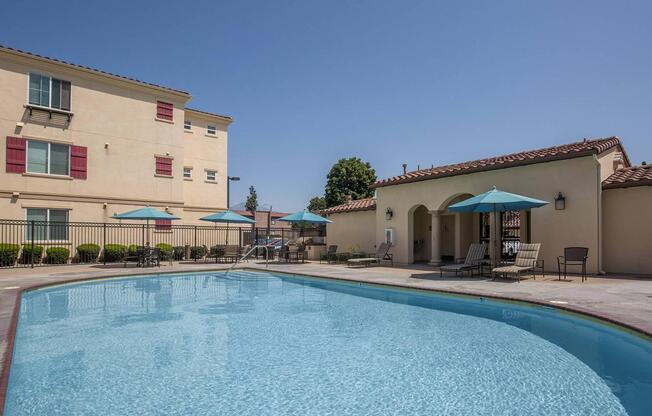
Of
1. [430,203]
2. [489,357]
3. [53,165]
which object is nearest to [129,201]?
[53,165]

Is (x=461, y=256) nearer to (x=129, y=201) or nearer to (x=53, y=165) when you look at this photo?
(x=129, y=201)

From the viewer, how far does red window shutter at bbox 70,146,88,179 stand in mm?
18703

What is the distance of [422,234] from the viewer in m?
19.9

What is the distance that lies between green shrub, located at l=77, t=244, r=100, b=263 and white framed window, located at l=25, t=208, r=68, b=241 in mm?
1014

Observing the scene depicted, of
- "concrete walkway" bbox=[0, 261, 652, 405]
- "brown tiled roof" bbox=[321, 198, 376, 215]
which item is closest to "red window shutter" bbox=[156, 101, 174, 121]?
"brown tiled roof" bbox=[321, 198, 376, 215]

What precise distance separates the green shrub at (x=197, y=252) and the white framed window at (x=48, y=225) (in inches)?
225

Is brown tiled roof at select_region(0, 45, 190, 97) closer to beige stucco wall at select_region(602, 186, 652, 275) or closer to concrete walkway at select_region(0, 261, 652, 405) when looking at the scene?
concrete walkway at select_region(0, 261, 652, 405)

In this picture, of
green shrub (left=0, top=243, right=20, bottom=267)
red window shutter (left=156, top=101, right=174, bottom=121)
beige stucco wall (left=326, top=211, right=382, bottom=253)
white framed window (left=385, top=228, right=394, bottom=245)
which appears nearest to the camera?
green shrub (left=0, top=243, right=20, bottom=267)

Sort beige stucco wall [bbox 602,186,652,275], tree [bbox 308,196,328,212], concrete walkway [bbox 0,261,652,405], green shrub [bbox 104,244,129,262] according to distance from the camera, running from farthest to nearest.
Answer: tree [bbox 308,196,328,212] < green shrub [bbox 104,244,129,262] < beige stucco wall [bbox 602,186,652,275] < concrete walkway [bbox 0,261,652,405]

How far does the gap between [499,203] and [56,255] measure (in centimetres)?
1755

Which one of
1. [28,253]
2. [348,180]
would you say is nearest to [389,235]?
[28,253]

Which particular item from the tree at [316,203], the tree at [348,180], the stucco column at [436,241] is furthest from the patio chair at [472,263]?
the tree at [316,203]

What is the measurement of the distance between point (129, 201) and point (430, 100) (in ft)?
51.0

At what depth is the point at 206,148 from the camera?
25109mm
